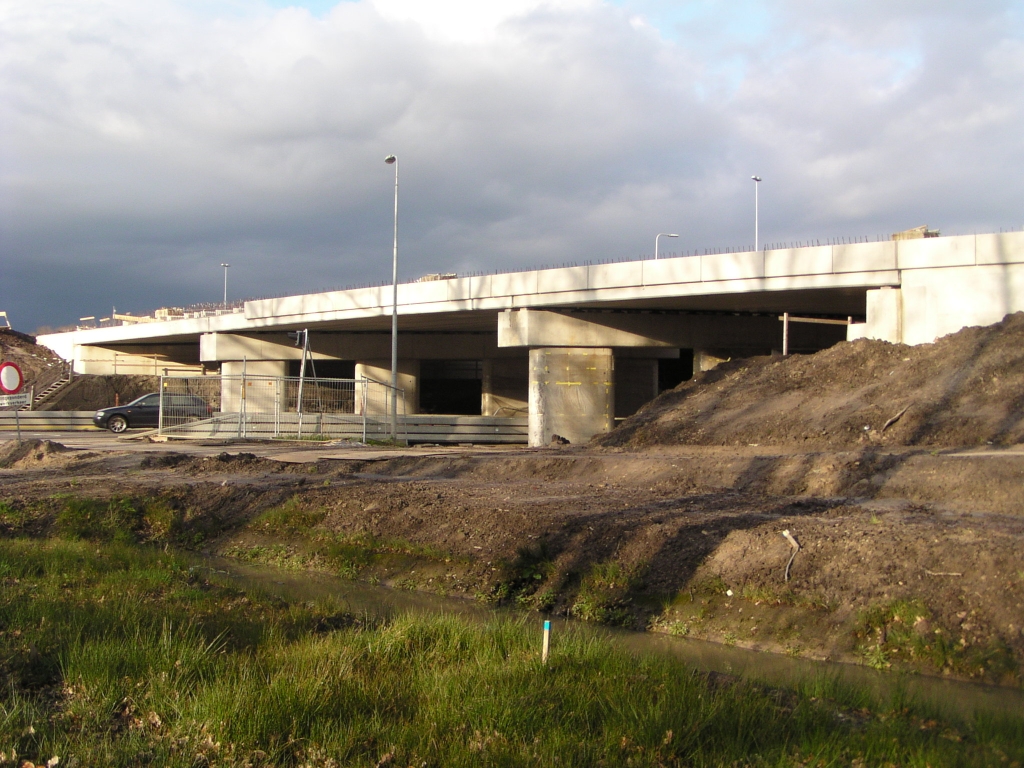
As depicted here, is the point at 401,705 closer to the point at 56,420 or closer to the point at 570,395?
the point at 570,395

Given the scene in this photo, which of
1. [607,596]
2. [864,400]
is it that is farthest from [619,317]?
[607,596]

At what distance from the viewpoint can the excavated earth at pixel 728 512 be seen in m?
7.91

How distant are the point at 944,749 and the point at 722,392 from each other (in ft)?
61.3

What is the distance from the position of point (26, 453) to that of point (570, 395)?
1486cm

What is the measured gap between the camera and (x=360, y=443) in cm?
2702

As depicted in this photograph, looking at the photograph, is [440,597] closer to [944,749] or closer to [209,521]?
[209,521]

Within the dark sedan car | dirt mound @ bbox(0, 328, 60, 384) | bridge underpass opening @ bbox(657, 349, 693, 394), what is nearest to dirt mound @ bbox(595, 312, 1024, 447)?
bridge underpass opening @ bbox(657, 349, 693, 394)

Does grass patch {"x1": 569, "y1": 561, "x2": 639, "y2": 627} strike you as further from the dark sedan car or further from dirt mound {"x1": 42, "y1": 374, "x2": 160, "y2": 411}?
dirt mound {"x1": 42, "y1": 374, "x2": 160, "y2": 411}

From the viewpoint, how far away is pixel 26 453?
70.6 feet

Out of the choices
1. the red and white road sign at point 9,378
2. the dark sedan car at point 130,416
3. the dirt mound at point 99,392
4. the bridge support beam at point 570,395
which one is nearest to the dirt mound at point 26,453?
the red and white road sign at point 9,378

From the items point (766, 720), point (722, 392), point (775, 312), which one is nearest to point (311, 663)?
point (766, 720)

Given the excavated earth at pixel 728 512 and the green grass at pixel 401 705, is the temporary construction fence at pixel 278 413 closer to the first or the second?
the excavated earth at pixel 728 512

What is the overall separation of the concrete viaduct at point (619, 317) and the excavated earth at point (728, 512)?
1.64 meters

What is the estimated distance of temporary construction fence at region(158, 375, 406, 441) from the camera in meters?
28.0
